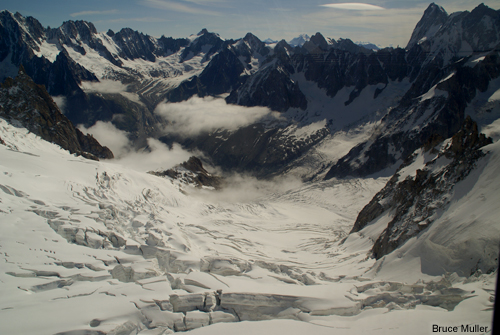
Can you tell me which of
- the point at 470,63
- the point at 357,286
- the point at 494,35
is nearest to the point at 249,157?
the point at 470,63

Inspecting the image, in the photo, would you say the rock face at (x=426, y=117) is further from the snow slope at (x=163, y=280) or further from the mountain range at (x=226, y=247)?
the snow slope at (x=163, y=280)

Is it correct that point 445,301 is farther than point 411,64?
No

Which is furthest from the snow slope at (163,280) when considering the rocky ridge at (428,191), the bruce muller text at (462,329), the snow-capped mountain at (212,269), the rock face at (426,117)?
A: the rock face at (426,117)

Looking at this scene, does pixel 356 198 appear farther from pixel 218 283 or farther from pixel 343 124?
pixel 343 124

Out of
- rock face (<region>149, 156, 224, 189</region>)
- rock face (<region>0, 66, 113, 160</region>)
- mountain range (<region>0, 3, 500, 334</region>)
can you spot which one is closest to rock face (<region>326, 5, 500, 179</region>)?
mountain range (<region>0, 3, 500, 334</region>)

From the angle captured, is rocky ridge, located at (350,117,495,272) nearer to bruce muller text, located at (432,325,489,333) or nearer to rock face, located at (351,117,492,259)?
rock face, located at (351,117,492,259)
